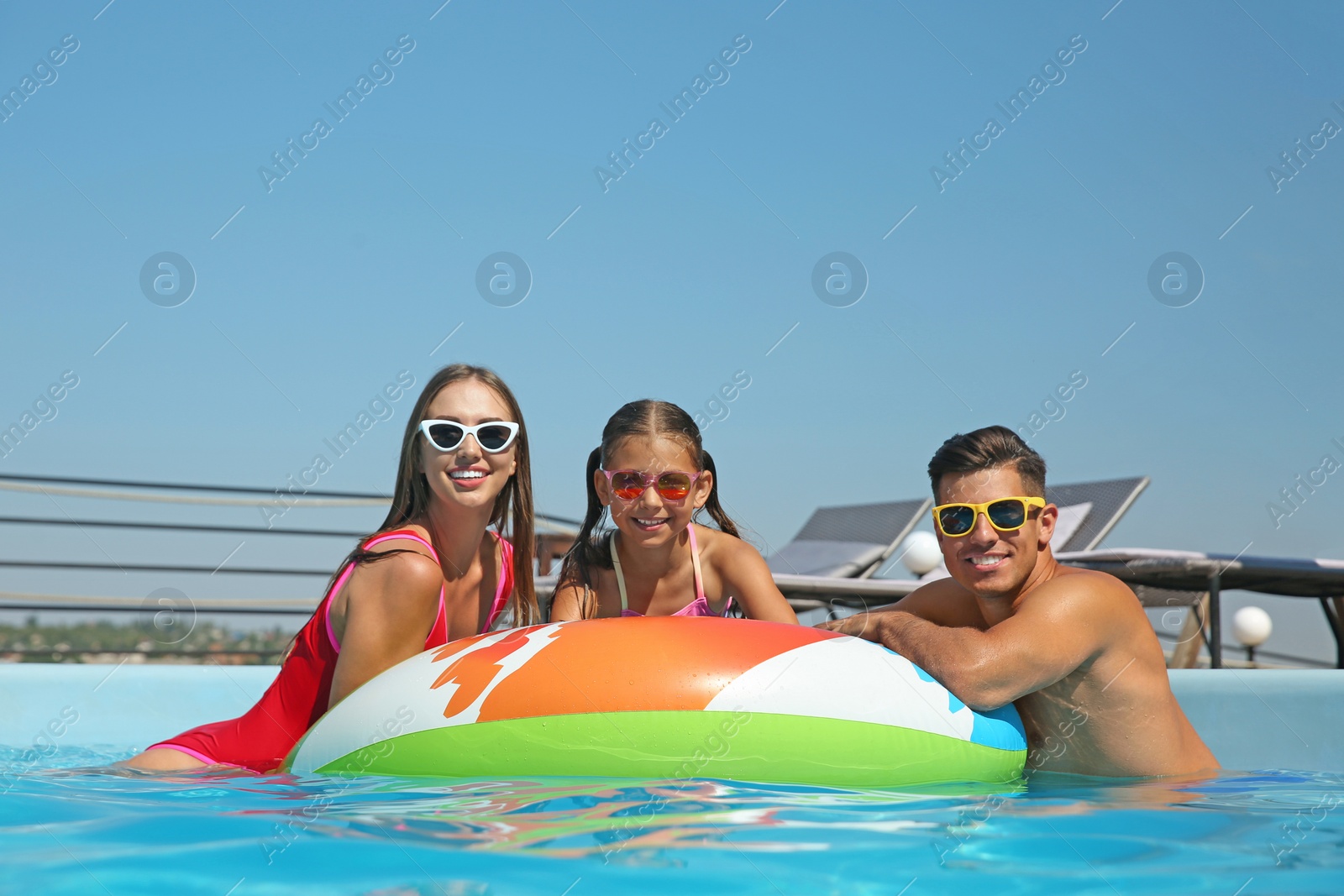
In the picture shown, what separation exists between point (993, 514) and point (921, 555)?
678 centimetres

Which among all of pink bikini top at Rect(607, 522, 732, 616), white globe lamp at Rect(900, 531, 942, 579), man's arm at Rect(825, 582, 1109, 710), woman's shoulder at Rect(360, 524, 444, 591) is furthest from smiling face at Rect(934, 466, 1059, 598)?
white globe lamp at Rect(900, 531, 942, 579)

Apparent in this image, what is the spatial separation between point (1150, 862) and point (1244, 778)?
1508mm

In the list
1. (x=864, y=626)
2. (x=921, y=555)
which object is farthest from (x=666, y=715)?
(x=921, y=555)

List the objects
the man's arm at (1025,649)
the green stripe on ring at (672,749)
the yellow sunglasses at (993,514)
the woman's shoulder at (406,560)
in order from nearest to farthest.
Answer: the green stripe on ring at (672,749) < the man's arm at (1025,649) < the yellow sunglasses at (993,514) < the woman's shoulder at (406,560)

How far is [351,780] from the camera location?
2.55m

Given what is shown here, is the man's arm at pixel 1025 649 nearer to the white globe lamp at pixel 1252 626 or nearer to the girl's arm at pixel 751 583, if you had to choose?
the girl's arm at pixel 751 583

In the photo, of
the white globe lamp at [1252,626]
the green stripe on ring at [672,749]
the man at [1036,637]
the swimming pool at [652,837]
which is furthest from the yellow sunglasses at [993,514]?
the white globe lamp at [1252,626]

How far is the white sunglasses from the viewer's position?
3061 millimetres

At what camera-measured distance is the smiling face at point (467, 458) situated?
121 inches

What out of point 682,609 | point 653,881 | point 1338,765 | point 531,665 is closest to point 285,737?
point 531,665

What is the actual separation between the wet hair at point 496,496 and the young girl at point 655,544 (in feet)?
0.79

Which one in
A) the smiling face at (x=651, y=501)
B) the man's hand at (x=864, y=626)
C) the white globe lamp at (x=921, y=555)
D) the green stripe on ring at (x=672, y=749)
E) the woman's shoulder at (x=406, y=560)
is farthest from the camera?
the white globe lamp at (x=921, y=555)

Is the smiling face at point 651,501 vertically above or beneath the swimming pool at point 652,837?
above

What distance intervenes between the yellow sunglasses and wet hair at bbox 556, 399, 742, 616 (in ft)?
3.12
